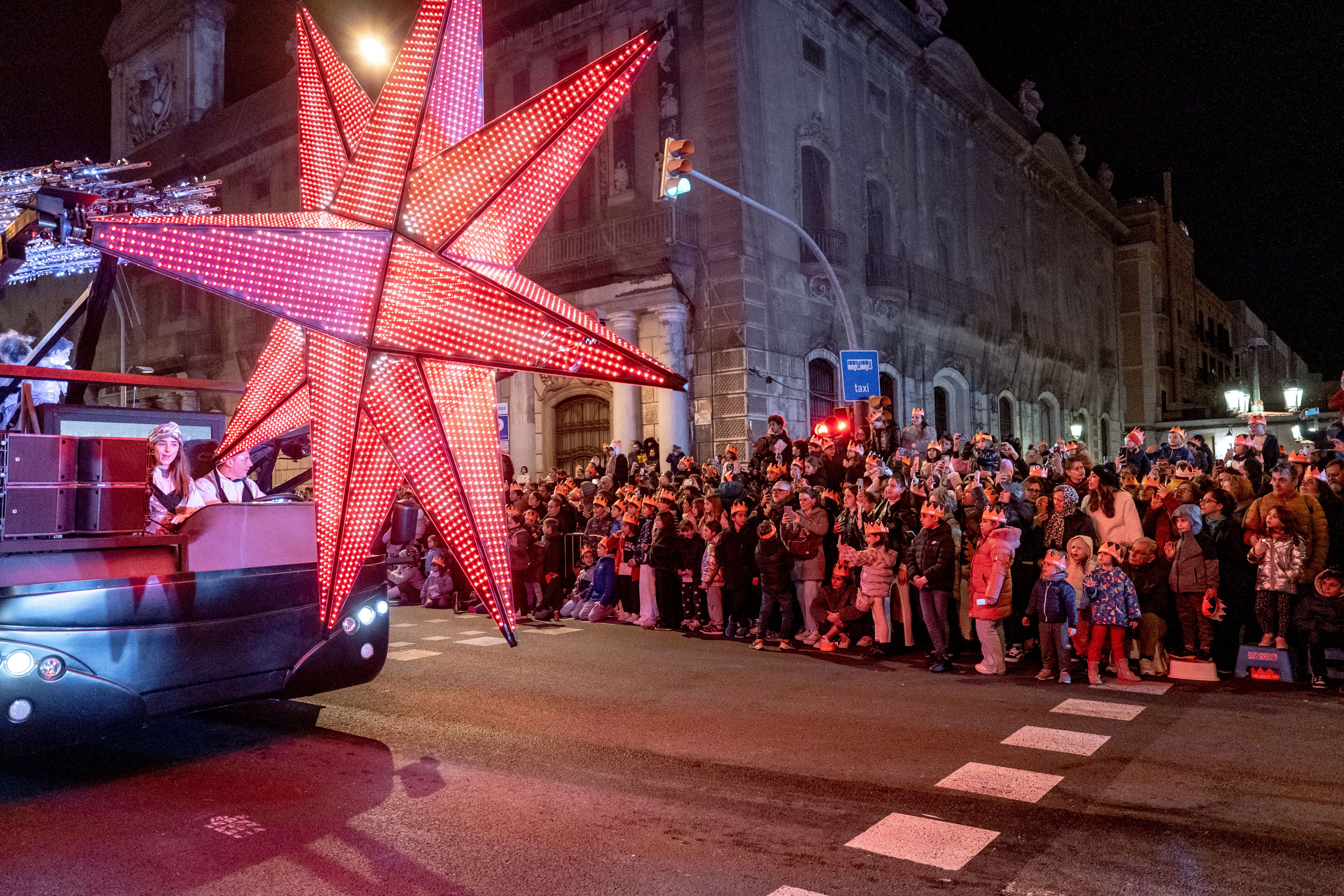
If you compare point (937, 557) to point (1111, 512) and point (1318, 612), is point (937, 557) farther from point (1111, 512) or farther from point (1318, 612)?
point (1318, 612)

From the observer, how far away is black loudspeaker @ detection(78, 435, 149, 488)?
5.03 m

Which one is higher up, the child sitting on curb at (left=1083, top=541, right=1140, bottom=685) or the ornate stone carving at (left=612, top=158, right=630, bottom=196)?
the ornate stone carving at (left=612, top=158, right=630, bottom=196)

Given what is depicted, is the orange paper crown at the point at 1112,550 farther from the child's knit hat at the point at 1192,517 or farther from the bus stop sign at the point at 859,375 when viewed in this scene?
the bus stop sign at the point at 859,375

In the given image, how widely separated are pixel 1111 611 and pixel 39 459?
8.14m

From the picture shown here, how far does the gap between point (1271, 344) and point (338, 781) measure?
91.2 meters

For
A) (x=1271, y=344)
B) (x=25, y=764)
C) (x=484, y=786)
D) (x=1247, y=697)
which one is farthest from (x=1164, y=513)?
(x=1271, y=344)

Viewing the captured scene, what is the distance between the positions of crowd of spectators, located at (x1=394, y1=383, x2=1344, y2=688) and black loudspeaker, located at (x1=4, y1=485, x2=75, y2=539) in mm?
7032

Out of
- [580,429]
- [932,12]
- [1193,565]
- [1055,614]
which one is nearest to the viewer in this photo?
[1055,614]

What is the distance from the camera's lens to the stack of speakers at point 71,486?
4703 mm

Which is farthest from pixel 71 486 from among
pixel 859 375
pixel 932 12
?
pixel 932 12

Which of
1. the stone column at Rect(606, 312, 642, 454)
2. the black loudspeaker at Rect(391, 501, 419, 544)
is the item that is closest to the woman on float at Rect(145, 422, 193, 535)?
the black loudspeaker at Rect(391, 501, 419, 544)

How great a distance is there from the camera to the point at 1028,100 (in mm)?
34500

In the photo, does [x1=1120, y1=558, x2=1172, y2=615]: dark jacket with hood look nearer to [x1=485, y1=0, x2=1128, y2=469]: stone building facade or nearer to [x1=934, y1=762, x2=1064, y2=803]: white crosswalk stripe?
[x1=934, y1=762, x2=1064, y2=803]: white crosswalk stripe

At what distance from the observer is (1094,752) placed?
5672 millimetres
